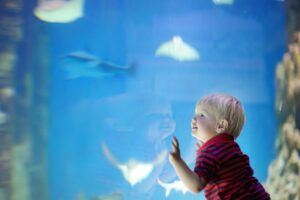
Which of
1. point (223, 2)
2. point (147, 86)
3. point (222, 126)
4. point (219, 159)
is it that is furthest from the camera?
point (223, 2)

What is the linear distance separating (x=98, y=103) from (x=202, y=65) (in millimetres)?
1145

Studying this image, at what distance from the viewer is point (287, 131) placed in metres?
4.61

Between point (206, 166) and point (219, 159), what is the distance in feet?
0.25

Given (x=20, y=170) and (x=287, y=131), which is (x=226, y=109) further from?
(x=287, y=131)

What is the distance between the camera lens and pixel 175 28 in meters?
4.40

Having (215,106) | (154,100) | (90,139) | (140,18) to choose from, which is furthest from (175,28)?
(215,106)

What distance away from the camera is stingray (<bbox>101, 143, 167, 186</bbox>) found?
419 centimetres

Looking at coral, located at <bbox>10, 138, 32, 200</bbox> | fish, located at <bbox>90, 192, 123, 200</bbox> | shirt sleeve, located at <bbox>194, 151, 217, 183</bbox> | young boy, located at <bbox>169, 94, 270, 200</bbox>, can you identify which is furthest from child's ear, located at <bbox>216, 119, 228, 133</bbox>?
coral, located at <bbox>10, 138, 32, 200</bbox>

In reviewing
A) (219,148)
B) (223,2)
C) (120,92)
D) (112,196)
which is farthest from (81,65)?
(219,148)

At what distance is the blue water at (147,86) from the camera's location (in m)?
4.17

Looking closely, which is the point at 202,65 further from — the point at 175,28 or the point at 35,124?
the point at 35,124

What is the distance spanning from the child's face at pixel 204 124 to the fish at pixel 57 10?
254 centimetres

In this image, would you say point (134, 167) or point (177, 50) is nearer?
point (134, 167)

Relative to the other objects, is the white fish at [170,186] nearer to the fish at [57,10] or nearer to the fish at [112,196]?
the fish at [112,196]
